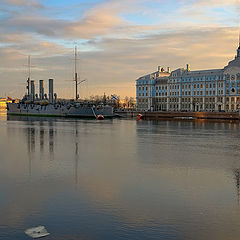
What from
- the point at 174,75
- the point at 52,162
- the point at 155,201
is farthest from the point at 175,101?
the point at 155,201

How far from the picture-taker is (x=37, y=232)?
12.1m

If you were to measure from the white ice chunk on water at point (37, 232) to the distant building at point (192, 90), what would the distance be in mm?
100217

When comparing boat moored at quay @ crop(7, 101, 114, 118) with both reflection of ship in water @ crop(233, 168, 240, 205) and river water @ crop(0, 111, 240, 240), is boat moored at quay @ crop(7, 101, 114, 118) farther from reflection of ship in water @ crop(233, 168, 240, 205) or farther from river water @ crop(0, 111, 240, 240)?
reflection of ship in water @ crop(233, 168, 240, 205)

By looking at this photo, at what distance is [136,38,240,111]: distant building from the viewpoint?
108 m

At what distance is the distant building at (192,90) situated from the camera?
108 meters

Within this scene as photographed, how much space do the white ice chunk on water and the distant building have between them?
100217 millimetres

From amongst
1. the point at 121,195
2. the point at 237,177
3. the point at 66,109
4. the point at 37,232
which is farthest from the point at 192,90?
the point at 37,232

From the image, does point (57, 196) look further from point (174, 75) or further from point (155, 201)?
point (174, 75)

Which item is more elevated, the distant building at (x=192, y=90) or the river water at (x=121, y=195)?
the distant building at (x=192, y=90)

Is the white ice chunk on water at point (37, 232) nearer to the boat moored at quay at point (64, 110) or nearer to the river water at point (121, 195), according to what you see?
the river water at point (121, 195)

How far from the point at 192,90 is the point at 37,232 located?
368ft

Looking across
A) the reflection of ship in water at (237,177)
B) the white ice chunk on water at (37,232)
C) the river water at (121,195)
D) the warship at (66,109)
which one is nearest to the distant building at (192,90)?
the warship at (66,109)

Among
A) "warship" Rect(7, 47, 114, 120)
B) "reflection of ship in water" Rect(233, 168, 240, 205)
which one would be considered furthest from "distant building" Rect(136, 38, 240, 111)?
"reflection of ship in water" Rect(233, 168, 240, 205)

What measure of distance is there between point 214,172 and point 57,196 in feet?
34.4
